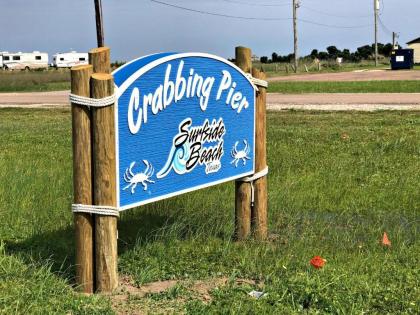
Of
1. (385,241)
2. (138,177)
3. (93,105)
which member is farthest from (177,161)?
(385,241)

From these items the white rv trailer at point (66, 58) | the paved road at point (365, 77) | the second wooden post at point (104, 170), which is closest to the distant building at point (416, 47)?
the paved road at point (365, 77)

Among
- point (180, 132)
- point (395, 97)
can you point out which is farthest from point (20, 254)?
point (395, 97)

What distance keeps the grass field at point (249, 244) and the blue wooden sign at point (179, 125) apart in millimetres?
594

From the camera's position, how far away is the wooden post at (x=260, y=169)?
5.26 metres

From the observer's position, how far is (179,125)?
4.38m

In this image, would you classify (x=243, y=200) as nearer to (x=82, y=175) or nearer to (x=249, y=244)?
(x=249, y=244)

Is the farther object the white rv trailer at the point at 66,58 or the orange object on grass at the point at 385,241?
the white rv trailer at the point at 66,58

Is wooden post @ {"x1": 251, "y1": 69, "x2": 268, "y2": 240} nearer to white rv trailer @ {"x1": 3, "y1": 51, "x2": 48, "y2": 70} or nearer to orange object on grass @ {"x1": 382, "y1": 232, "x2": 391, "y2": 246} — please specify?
orange object on grass @ {"x1": 382, "y1": 232, "x2": 391, "y2": 246}

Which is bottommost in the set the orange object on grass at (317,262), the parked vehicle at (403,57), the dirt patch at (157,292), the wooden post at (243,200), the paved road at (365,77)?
the dirt patch at (157,292)

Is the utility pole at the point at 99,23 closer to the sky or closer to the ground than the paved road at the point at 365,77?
closer to the sky

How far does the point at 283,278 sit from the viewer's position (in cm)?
405

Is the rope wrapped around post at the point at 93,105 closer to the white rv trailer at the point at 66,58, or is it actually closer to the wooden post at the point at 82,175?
the wooden post at the point at 82,175

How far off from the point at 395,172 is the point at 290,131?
3.92 metres

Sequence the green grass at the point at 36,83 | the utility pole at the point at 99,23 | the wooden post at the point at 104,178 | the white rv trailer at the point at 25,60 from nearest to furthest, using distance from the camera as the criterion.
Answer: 1. the wooden post at the point at 104,178
2. the utility pole at the point at 99,23
3. the green grass at the point at 36,83
4. the white rv trailer at the point at 25,60
